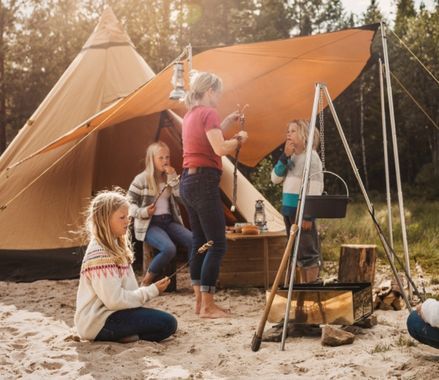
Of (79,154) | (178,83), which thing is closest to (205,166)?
(178,83)

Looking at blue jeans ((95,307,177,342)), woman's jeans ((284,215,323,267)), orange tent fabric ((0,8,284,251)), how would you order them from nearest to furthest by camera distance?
1. blue jeans ((95,307,177,342))
2. woman's jeans ((284,215,323,267))
3. orange tent fabric ((0,8,284,251))

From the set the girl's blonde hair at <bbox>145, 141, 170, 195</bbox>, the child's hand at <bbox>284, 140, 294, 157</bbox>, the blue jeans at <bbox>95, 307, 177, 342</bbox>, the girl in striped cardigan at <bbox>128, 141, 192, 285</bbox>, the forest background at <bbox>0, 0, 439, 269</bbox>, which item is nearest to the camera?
the blue jeans at <bbox>95, 307, 177, 342</bbox>

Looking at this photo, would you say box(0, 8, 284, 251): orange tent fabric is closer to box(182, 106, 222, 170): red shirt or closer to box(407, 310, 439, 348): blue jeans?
box(182, 106, 222, 170): red shirt

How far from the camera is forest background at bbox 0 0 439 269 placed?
15.9 metres

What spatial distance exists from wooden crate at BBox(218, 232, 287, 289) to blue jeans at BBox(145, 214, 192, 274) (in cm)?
36

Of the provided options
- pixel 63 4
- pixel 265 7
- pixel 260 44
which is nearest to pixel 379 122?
pixel 265 7

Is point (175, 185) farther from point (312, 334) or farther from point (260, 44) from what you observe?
point (312, 334)

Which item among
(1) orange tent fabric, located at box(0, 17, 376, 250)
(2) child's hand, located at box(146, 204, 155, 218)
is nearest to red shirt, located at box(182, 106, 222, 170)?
(1) orange tent fabric, located at box(0, 17, 376, 250)

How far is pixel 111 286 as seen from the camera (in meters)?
3.24

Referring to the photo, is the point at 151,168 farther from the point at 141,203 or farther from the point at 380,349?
the point at 380,349

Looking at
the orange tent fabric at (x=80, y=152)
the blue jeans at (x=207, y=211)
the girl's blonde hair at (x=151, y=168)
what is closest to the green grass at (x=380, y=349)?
the blue jeans at (x=207, y=211)

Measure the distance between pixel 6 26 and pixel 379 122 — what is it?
39.3 feet

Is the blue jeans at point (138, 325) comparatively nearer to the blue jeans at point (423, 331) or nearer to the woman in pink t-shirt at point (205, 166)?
the woman in pink t-shirt at point (205, 166)

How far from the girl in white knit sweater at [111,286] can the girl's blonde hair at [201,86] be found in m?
0.93
